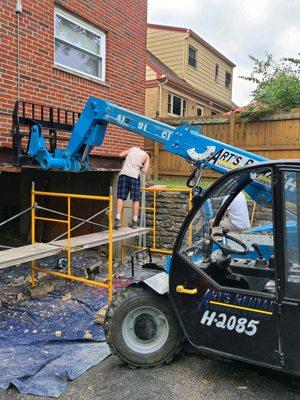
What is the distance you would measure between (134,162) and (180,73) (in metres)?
13.3

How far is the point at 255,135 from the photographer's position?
1075cm

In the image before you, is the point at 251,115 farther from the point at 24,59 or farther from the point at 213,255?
the point at 213,255

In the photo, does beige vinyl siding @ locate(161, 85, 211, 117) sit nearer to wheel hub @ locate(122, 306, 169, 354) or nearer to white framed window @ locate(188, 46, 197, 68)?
white framed window @ locate(188, 46, 197, 68)

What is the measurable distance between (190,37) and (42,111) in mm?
14734

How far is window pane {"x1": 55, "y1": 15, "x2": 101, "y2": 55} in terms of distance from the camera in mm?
7312

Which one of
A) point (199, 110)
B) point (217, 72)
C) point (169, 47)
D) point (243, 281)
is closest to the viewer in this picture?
point (243, 281)

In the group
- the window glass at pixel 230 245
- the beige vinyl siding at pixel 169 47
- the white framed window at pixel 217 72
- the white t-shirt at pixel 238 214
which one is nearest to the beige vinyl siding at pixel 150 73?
the beige vinyl siding at pixel 169 47

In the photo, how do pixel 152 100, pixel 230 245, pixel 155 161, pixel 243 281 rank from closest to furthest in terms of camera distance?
1. pixel 243 281
2. pixel 230 245
3. pixel 155 161
4. pixel 152 100

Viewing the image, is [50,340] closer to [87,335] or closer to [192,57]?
[87,335]

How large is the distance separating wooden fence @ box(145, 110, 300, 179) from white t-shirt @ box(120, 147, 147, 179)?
4.26 metres

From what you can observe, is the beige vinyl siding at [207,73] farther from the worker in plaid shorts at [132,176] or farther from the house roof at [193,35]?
the worker in plaid shorts at [132,176]

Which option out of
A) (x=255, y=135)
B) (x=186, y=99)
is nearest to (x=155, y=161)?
(x=255, y=135)

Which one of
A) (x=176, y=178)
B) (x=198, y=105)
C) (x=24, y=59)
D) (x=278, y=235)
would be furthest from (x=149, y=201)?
(x=198, y=105)

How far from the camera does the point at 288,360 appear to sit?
9.88 ft
